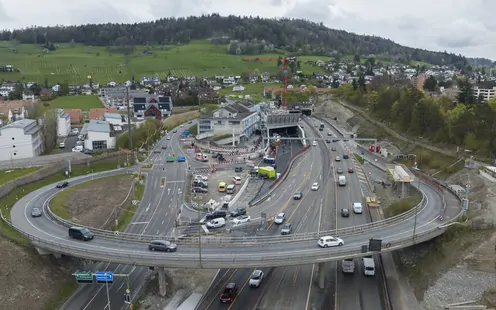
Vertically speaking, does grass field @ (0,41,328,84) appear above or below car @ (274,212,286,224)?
above

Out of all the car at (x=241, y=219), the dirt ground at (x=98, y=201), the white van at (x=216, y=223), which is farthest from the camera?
the dirt ground at (x=98, y=201)

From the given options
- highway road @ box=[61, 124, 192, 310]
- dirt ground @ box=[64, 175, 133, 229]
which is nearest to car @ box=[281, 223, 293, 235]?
highway road @ box=[61, 124, 192, 310]

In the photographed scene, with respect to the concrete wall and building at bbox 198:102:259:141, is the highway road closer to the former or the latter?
the concrete wall

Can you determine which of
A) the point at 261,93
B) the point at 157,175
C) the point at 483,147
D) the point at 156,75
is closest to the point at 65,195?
the point at 157,175

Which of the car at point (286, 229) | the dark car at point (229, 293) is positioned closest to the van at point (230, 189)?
the car at point (286, 229)

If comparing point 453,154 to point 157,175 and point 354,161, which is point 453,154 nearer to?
point 354,161

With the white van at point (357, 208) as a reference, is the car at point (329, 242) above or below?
above

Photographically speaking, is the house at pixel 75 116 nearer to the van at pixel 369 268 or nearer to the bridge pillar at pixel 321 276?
the bridge pillar at pixel 321 276
